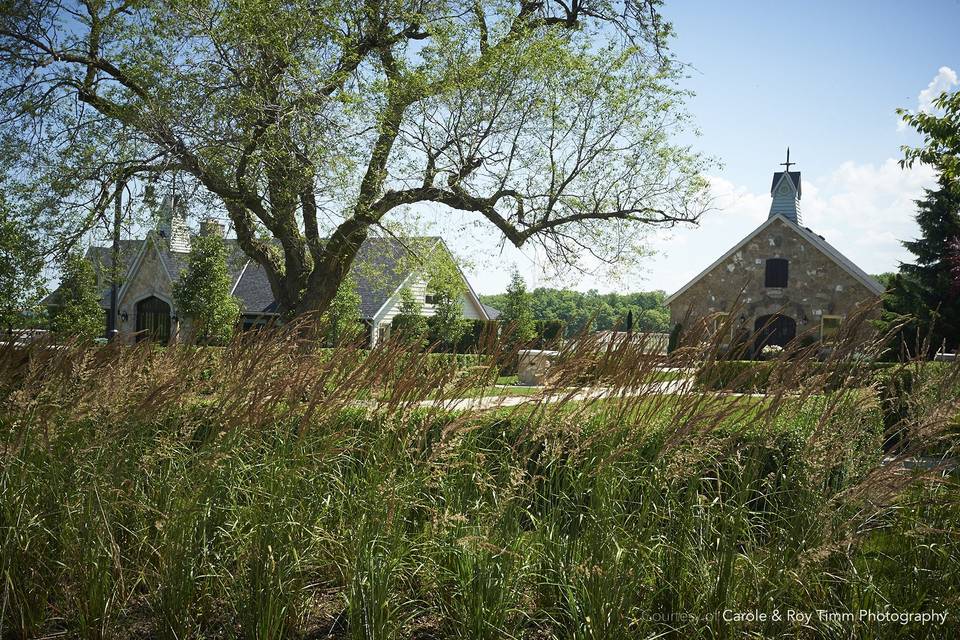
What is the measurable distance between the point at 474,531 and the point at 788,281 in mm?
25686

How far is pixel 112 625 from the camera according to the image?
273cm

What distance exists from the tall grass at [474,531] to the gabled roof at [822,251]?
24119 millimetres

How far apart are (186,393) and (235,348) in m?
0.62

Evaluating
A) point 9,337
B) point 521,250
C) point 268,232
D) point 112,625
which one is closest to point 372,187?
point 268,232

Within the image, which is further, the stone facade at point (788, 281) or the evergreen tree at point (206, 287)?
the stone facade at point (788, 281)

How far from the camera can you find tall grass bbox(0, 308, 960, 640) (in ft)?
8.39

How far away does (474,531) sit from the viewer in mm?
2881

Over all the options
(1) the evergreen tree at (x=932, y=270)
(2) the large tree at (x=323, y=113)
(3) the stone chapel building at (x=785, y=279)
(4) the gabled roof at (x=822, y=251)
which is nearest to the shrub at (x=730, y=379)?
(2) the large tree at (x=323, y=113)

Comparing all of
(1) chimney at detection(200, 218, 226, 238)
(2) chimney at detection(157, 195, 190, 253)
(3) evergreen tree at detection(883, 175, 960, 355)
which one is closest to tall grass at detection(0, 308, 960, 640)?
(2) chimney at detection(157, 195, 190, 253)

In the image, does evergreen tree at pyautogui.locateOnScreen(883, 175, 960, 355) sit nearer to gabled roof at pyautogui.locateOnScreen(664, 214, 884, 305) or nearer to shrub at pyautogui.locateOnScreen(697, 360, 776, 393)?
gabled roof at pyautogui.locateOnScreen(664, 214, 884, 305)

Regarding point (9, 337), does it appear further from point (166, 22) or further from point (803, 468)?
point (166, 22)

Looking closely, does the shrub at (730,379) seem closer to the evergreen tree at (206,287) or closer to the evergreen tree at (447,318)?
the evergreen tree at (206,287)

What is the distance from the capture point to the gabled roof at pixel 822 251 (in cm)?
2466

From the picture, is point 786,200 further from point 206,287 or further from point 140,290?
point 140,290
